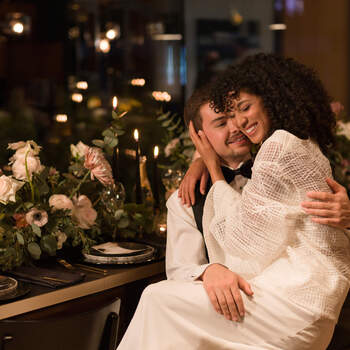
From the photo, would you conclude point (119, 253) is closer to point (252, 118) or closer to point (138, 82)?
point (252, 118)

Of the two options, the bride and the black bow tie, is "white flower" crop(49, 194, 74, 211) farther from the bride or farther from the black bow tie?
the black bow tie

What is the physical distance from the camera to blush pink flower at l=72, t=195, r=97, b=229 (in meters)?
2.30

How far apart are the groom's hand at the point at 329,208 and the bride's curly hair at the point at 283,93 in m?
0.24

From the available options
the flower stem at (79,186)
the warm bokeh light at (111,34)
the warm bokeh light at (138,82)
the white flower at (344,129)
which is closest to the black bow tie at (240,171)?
the flower stem at (79,186)

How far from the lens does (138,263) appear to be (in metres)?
2.25

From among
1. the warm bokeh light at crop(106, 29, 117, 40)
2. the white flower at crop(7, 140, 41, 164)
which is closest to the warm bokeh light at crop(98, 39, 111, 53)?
the warm bokeh light at crop(106, 29, 117, 40)

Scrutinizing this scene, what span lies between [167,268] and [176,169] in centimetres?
76

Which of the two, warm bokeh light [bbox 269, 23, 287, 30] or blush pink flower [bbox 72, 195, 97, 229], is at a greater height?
warm bokeh light [bbox 269, 23, 287, 30]

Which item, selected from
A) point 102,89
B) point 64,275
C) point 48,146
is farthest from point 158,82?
Answer: point 64,275

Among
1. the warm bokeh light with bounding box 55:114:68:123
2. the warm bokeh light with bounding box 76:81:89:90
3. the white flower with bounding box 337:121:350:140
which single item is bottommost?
the warm bokeh light with bounding box 55:114:68:123

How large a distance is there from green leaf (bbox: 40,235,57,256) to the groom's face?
2.28ft

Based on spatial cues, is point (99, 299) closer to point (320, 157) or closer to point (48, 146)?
point (320, 157)

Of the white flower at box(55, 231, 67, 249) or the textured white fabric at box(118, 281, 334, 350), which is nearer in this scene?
the textured white fabric at box(118, 281, 334, 350)

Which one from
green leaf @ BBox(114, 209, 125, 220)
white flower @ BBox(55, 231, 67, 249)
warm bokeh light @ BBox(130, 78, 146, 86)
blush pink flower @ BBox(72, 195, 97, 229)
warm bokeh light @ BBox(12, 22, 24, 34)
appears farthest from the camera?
warm bokeh light @ BBox(130, 78, 146, 86)
